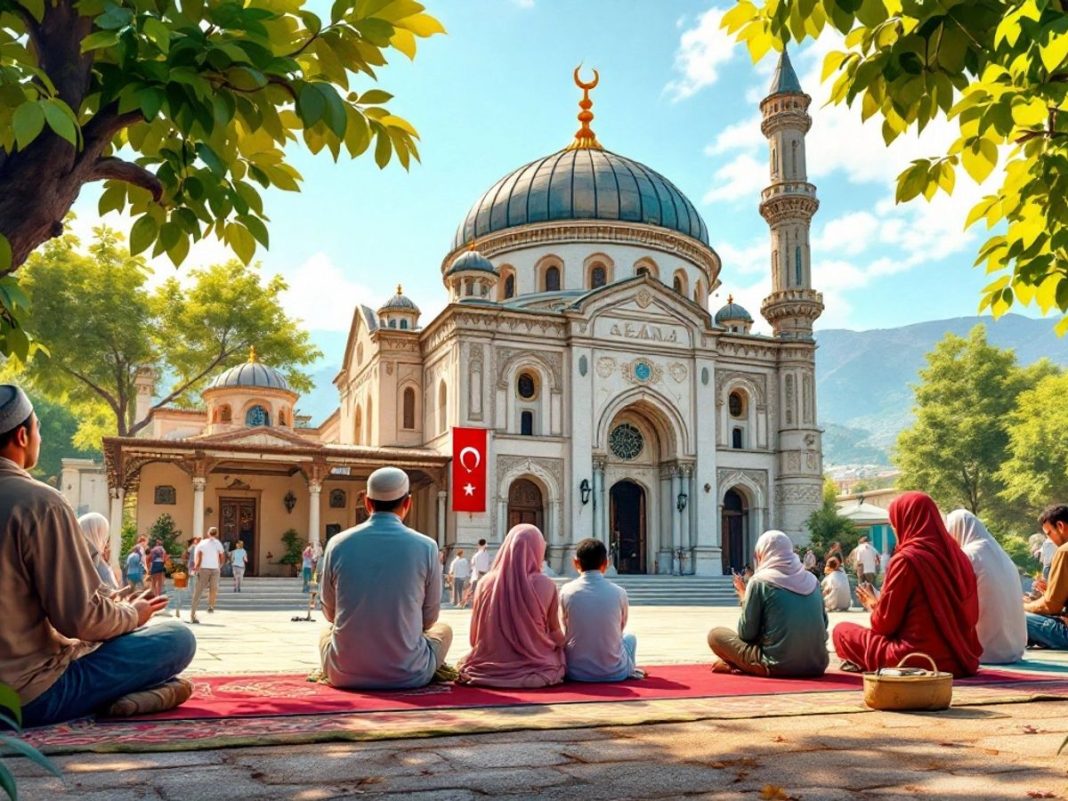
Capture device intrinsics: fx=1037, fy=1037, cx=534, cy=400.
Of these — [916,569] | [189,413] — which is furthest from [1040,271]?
[189,413]

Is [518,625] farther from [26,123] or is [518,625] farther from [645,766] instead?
[26,123]

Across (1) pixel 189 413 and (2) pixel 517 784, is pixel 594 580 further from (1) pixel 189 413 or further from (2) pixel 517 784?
(1) pixel 189 413

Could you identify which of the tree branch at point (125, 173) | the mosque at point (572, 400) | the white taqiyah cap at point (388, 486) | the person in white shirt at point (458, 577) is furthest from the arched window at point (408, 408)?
the tree branch at point (125, 173)

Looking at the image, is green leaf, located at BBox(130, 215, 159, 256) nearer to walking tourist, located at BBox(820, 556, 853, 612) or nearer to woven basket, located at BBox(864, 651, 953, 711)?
woven basket, located at BBox(864, 651, 953, 711)

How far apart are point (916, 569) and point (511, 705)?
2.52 meters

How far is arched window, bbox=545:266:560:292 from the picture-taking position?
32156 mm

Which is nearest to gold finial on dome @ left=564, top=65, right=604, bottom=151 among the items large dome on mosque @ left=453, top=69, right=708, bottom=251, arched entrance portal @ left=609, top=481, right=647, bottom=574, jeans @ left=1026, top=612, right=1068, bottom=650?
large dome on mosque @ left=453, top=69, right=708, bottom=251

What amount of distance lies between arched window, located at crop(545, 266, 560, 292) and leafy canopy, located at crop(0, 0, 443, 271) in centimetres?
2780

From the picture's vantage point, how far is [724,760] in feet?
11.9

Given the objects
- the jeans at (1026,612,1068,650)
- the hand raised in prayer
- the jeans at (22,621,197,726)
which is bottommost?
the jeans at (1026,612,1068,650)

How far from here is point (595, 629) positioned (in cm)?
640

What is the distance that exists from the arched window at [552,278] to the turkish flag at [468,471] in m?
7.54

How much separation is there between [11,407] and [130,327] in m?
27.1

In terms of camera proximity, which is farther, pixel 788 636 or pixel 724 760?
pixel 788 636
